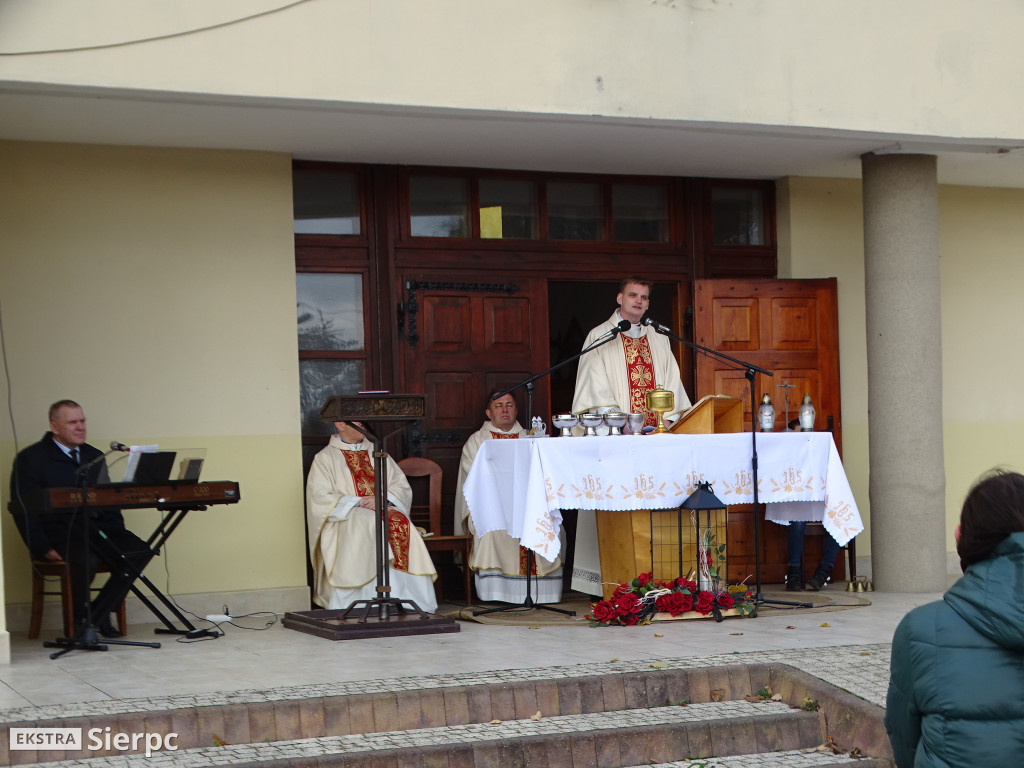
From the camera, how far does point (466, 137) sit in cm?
859

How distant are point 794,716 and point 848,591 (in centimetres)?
384

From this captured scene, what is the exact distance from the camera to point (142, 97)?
734cm

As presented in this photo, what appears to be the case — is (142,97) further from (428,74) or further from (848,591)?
(848,591)

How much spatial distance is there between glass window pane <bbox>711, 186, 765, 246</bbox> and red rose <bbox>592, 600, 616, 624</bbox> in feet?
12.2

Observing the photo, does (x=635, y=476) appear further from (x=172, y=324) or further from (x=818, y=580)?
(x=172, y=324)

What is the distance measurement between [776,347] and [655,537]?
260 cm

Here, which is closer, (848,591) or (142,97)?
(142,97)

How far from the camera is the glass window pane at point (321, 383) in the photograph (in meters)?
9.20

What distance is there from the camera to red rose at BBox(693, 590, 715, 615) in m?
7.65

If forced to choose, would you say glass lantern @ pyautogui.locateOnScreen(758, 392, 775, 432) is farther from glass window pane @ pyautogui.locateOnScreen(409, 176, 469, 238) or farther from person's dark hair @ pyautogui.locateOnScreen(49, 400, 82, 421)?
person's dark hair @ pyautogui.locateOnScreen(49, 400, 82, 421)

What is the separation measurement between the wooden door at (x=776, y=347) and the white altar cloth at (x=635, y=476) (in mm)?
1430

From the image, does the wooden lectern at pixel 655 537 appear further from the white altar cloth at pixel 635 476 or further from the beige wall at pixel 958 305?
the beige wall at pixel 958 305

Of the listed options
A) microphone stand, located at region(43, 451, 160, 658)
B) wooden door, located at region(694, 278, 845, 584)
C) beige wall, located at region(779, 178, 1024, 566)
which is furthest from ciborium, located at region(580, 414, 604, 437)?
beige wall, located at region(779, 178, 1024, 566)

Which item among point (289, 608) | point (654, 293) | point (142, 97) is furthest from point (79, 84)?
point (654, 293)
